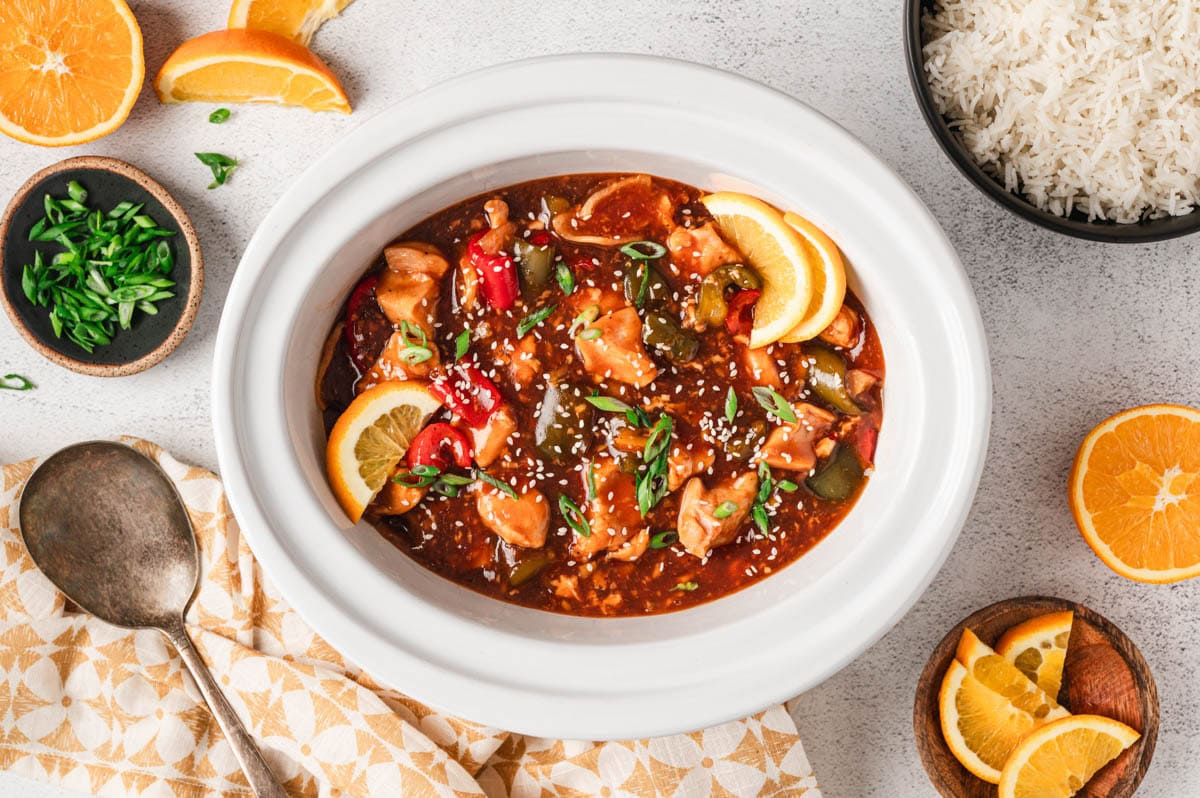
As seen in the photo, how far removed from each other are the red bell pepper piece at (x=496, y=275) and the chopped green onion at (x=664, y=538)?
0.79 meters

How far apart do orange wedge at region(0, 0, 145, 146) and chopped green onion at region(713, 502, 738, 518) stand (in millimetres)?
2167

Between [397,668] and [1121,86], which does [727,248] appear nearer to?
[1121,86]

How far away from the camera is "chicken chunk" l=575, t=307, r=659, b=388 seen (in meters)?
2.56

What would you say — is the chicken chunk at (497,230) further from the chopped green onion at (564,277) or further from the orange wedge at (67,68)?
the orange wedge at (67,68)

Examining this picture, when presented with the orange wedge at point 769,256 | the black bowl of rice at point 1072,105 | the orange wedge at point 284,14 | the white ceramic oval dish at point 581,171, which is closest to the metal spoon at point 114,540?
the white ceramic oval dish at point 581,171

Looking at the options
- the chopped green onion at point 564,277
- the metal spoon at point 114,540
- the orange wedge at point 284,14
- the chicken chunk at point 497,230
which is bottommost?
the metal spoon at point 114,540

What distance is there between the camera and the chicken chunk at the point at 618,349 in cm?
256

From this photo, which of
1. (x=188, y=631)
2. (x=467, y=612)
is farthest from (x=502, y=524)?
(x=188, y=631)

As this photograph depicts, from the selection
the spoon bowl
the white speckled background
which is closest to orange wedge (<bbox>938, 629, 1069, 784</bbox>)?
the white speckled background

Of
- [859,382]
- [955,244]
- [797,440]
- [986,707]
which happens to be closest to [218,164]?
[797,440]

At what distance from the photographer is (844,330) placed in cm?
260

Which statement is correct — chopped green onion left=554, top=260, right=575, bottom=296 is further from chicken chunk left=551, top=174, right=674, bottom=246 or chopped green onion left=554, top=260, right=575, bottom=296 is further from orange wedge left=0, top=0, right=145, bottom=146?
orange wedge left=0, top=0, right=145, bottom=146

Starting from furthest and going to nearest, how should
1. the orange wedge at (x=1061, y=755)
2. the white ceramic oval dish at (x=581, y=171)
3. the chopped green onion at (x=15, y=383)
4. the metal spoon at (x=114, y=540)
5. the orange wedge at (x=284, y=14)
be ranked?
the chopped green onion at (x=15, y=383), the metal spoon at (x=114, y=540), the orange wedge at (x=284, y=14), the orange wedge at (x=1061, y=755), the white ceramic oval dish at (x=581, y=171)

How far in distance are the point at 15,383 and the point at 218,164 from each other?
40.9 inches
